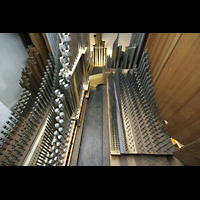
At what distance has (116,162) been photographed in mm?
1444

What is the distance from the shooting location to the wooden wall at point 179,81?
1012mm

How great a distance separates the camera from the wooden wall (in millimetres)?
1012

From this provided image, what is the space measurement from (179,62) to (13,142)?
2.21 m

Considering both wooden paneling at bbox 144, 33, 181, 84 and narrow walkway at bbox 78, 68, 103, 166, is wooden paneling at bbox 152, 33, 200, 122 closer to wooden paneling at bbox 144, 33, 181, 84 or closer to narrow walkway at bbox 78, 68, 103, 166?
wooden paneling at bbox 144, 33, 181, 84

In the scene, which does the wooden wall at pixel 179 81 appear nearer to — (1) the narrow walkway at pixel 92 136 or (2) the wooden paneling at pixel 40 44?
(1) the narrow walkway at pixel 92 136

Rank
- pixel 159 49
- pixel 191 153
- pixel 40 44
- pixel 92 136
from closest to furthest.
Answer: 1. pixel 191 153
2. pixel 159 49
3. pixel 40 44
4. pixel 92 136

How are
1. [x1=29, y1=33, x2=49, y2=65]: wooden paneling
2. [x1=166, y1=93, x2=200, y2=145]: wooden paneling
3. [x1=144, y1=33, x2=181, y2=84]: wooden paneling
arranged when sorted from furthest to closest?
[x1=29, y1=33, x2=49, y2=65]: wooden paneling, [x1=144, y1=33, x2=181, y2=84]: wooden paneling, [x1=166, y1=93, x2=200, y2=145]: wooden paneling

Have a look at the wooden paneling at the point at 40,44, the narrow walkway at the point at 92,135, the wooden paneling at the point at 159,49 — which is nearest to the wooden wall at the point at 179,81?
the wooden paneling at the point at 159,49

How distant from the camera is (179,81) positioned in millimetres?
1195

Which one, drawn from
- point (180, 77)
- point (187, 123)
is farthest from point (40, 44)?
point (187, 123)

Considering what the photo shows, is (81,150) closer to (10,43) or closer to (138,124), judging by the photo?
(138,124)

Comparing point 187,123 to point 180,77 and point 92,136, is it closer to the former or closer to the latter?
point 180,77

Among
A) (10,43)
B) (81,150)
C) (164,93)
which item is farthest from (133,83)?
(10,43)

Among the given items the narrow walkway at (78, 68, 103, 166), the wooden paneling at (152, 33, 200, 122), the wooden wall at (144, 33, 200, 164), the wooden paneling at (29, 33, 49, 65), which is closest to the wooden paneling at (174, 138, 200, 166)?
the wooden wall at (144, 33, 200, 164)
